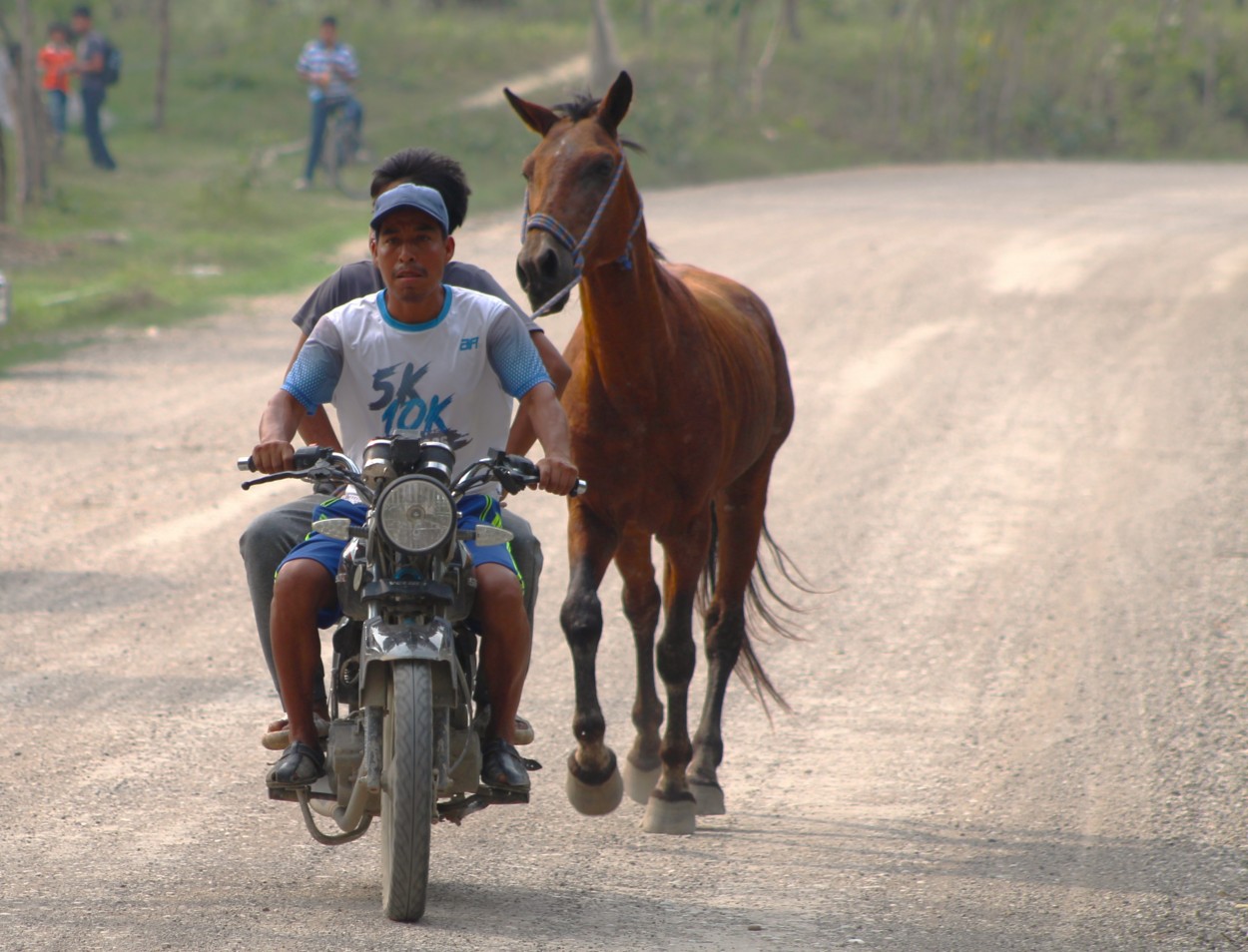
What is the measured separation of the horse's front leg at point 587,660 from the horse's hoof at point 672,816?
0.48 feet

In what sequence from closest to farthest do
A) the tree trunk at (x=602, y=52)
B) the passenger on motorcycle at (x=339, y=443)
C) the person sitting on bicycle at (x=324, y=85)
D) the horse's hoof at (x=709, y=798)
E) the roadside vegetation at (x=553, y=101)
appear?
1. the passenger on motorcycle at (x=339, y=443)
2. the horse's hoof at (x=709, y=798)
3. the roadside vegetation at (x=553, y=101)
4. the person sitting on bicycle at (x=324, y=85)
5. the tree trunk at (x=602, y=52)

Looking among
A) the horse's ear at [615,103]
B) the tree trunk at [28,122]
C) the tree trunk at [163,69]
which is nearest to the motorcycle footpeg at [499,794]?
the horse's ear at [615,103]

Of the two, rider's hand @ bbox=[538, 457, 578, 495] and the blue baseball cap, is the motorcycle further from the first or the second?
the blue baseball cap

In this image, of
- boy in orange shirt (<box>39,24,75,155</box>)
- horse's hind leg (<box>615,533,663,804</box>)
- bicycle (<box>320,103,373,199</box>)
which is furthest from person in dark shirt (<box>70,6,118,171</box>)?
horse's hind leg (<box>615,533,663,804</box>)

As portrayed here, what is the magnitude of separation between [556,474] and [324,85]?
1983cm

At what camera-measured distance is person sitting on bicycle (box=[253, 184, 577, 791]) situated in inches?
162

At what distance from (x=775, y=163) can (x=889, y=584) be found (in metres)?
20.5

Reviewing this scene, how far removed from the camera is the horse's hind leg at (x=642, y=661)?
226 inches

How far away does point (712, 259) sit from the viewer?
17.9m

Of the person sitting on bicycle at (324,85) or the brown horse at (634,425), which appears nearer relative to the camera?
the brown horse at (634,425)

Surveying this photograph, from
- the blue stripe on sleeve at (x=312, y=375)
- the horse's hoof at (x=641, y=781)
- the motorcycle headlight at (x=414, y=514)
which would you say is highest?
the blue stripe on sleeve at (x=312, y=375)

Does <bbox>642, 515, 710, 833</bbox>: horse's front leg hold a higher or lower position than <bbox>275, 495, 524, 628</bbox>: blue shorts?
lower

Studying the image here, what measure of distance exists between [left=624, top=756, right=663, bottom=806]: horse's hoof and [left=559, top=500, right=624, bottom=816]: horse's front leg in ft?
1.42

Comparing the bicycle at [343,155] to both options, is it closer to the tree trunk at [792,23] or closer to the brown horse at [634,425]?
the tree trunk at [792,23]
